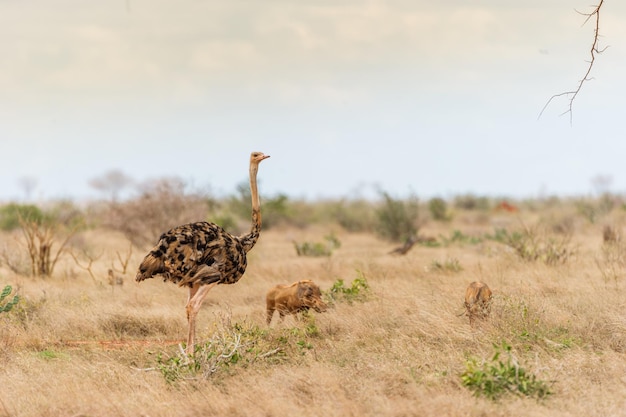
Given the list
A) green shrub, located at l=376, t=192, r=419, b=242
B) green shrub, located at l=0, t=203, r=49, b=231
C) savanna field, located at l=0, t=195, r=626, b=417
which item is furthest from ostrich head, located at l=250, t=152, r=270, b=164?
green shrub, located at l=0, t=203, r=49, b=231

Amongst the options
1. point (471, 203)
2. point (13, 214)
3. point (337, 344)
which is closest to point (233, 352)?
point (337, 344)

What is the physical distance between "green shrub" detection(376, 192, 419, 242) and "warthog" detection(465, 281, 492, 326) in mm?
16385

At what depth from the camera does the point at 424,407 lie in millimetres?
6312

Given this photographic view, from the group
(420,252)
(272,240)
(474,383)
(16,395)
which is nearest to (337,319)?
(474,383)

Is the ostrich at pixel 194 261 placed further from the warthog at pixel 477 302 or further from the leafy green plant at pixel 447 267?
the leafy green plant at pixel 447 267

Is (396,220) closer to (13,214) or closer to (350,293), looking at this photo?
(13,214)

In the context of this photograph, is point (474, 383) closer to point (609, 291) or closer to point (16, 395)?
point (16, 395)

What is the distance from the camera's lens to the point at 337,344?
28.7ft

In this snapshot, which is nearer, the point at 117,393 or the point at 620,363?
the point at 117,393

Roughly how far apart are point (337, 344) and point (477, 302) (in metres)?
1.79

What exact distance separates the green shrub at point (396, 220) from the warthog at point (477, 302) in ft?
53.8

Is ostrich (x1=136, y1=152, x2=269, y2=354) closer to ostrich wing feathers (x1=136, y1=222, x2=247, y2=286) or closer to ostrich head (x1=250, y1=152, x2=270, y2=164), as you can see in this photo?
ostrich wing feathers (x1=136, y1=222, x2=247, y2=286)

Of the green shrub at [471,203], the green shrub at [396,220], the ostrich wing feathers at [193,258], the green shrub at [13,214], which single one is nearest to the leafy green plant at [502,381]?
the ostrich wing feathers at [193,258]

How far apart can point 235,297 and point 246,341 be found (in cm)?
458
